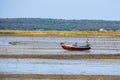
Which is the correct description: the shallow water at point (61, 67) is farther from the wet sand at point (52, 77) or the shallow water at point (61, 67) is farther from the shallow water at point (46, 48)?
the shallow water at point (46, 48)

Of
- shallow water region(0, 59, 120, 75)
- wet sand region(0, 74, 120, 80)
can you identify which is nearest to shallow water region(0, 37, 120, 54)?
shallow water region(0, 59, 120, 75)

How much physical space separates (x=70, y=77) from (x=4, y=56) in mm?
17682

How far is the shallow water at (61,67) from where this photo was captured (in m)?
35.3

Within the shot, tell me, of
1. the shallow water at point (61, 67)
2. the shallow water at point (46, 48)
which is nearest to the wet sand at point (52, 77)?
the shallow water at point (61, 67)

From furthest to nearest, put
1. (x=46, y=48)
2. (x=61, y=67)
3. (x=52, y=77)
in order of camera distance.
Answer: (x=46, y=48), (x=61, y=67), (x=52, y=77)

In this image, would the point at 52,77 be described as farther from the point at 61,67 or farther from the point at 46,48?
the point at 46,48

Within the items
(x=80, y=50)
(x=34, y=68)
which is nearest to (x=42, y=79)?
(x=34, y=68)

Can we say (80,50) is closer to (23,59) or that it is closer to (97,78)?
(23,59)

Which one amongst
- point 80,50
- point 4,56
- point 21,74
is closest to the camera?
point 21,74

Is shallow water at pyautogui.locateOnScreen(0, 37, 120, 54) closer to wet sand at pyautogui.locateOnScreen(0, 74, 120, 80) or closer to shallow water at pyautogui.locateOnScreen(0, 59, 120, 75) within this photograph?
shallow water at pyautogui.locateOnScreen(0, 59, 120, 75)

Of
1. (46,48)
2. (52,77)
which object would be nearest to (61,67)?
(52,77)

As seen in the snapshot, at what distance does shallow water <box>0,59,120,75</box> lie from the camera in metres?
35.3

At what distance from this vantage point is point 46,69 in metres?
36.9

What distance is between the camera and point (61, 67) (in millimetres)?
38625
